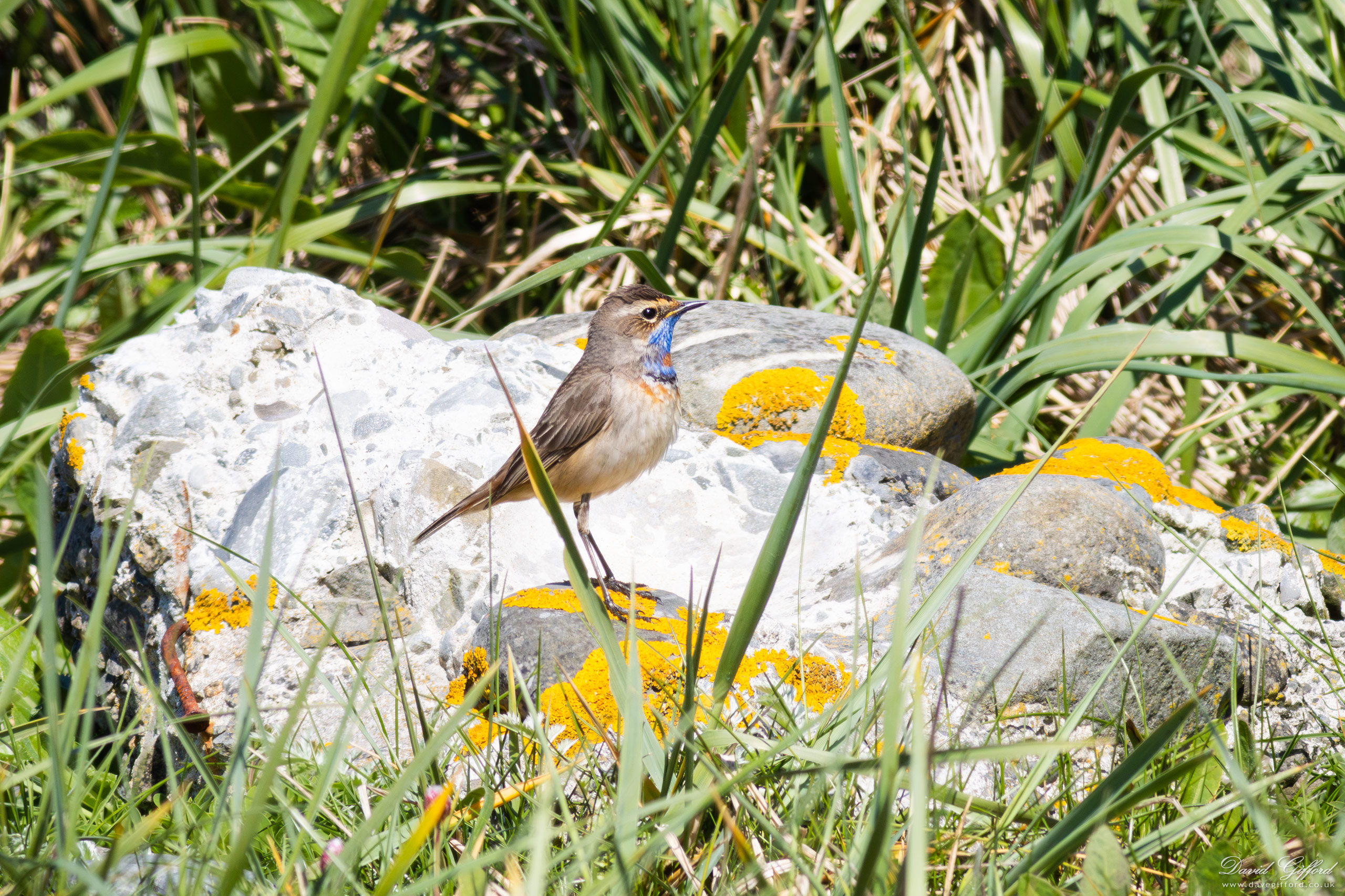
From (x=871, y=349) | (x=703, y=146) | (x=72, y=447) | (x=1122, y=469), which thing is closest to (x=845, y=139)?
(x=703, y=146)

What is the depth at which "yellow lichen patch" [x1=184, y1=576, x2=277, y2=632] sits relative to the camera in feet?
9.19

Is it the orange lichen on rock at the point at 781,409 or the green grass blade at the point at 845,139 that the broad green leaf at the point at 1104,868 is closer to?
the orange lichen on rock at the point at 781,409

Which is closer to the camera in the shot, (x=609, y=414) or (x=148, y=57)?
(x=609, y=414)

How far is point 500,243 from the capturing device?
562 cm

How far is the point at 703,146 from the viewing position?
4273 mm

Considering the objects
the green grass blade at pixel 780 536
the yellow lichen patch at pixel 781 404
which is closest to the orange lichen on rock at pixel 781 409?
the yellow lichen patch at pixel 781 404

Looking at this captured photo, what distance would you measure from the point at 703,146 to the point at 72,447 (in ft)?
8.72

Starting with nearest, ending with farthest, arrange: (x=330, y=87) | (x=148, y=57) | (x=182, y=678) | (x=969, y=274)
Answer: (x=182, y=678) → (x=330, y=87) → (x=969, y=274) → (x=148, y=57)

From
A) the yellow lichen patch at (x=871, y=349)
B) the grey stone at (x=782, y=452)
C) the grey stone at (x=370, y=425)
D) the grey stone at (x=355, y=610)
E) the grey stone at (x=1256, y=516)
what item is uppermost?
the yellow lichen patch at (x=871, y=349)

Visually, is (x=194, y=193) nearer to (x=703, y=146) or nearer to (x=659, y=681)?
(x=703, y=146)

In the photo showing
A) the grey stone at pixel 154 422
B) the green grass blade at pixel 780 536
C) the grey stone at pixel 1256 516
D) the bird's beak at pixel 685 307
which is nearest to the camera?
the green grass blade at pixel 780 536

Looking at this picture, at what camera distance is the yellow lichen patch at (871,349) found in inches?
152

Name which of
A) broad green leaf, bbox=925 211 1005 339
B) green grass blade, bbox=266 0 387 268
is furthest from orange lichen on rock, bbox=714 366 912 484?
green grass blade, bbox=266 0 387 268

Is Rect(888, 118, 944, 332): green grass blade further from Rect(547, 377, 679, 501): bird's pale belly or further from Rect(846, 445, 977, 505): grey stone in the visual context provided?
Rect(547, 377, 679, 501): bird's pale belly
